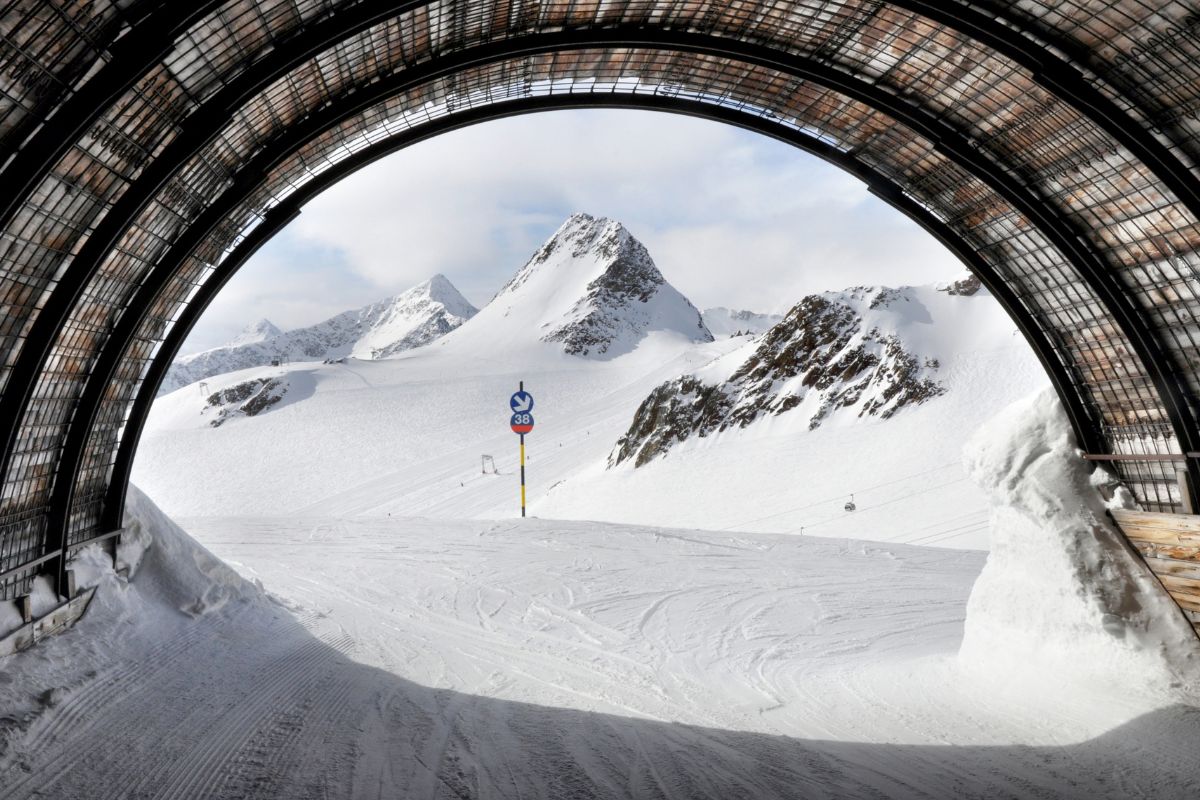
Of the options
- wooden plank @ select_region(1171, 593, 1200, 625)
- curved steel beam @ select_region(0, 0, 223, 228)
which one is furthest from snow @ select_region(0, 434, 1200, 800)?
curved steel beam @ select_region(0, 0, 223, 228)

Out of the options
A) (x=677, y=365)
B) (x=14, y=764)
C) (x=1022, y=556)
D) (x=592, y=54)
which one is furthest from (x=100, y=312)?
(x=677, y=365)

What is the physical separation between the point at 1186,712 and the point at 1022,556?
304 centimetres

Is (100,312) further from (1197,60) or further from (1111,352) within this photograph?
(1111,352)

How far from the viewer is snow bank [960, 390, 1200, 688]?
1166 cm

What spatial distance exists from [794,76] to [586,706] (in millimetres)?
10271

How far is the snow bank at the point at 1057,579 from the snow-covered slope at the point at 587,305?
99178 millimetres

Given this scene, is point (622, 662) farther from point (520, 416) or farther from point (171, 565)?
point (520, 416)

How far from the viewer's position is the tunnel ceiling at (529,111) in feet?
31.8

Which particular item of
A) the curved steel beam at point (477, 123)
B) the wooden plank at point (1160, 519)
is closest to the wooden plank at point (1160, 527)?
the wooden plank at point (1160, 519)

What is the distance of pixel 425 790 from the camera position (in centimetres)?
841

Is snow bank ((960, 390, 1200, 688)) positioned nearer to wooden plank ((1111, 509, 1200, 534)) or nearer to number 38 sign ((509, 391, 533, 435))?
wooden plank ((1111, 509, 1200, 534))

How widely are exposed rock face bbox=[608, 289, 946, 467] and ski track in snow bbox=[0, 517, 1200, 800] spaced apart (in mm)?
33226

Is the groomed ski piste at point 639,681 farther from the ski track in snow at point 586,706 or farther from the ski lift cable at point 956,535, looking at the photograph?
the ski lift cable at point 956,535

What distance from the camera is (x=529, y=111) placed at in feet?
44.7
